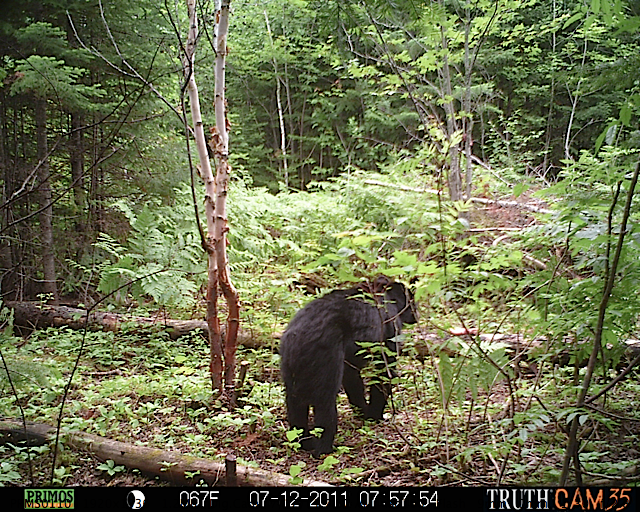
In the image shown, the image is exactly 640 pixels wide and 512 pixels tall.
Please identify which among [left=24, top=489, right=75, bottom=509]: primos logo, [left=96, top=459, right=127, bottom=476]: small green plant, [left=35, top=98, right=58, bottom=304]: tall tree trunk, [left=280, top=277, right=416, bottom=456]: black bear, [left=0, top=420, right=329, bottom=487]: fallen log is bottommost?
[left=96, top=459, right=127, bottom=476]: small green plant

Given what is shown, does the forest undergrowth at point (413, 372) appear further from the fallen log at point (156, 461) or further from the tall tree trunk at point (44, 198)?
the tall tree trunk at point (44, 198)

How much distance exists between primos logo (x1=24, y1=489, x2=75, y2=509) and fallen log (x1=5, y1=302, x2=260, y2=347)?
11.8 feet

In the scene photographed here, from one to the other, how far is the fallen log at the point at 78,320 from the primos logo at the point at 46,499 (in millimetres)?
3595

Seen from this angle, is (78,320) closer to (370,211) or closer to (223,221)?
(223,221)

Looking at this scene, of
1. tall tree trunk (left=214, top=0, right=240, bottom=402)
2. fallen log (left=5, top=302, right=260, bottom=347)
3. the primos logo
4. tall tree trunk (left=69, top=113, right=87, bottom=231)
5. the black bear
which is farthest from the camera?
tall tree trunk (left=69, top=113, right=87, bottom=231)

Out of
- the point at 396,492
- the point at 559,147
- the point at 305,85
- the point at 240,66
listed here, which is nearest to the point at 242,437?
the point at 396,492

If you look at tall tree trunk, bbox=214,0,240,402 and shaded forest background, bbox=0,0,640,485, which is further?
tall tree trunk, bbox=214,0,240,402

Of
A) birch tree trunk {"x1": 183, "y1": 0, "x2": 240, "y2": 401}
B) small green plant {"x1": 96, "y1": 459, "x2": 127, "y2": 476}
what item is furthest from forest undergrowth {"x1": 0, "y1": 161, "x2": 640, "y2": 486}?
birch tree trunk {"x1": 183, "y1": 0, "x2": 240, "y2": 401}

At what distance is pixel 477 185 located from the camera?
320 inches

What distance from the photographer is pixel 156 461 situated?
3014mm

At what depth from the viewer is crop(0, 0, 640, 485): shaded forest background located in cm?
247

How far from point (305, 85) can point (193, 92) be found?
23.8 feet

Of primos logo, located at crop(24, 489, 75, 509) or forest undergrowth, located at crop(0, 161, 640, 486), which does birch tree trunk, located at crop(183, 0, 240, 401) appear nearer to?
forest undergrowth, located at crop(0, 161, 640, 486)

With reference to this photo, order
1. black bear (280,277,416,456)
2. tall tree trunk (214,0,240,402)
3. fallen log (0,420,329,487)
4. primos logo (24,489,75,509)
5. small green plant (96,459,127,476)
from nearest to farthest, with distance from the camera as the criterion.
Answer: primos logo (24,489,75,509)
fallen log (0,420,329,487)
small green plant (96,459,127,476)
black bear (280,277,416,456)
tall tree trunk (214,0,240,402)
